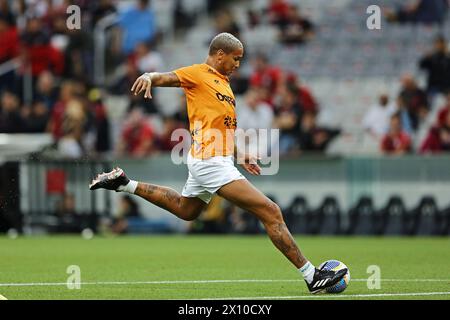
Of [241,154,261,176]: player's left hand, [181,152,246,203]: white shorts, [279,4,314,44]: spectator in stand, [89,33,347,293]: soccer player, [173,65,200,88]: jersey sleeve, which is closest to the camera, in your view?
[89,33,347,293]: soccer player

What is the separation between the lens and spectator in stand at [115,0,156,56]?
1079 inches

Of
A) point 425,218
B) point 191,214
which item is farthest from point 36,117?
point 191,214

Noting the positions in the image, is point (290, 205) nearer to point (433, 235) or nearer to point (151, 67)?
point (433, 235)

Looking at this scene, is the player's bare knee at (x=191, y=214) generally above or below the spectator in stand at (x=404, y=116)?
below

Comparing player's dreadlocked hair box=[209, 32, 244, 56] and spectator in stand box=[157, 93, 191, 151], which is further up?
player's dreadlocked hair box=[209, 32, 244, 56]

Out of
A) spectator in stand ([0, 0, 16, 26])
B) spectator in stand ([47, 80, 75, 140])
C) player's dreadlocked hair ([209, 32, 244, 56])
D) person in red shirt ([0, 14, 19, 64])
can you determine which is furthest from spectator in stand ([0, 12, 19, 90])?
player's dreadlocked hair ([209, 32, 244, 56])

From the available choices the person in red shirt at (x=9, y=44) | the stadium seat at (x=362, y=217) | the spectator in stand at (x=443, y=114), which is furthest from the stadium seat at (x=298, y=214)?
the person in red shirt at (x=9, y=44)

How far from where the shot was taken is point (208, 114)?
1062 centimetres

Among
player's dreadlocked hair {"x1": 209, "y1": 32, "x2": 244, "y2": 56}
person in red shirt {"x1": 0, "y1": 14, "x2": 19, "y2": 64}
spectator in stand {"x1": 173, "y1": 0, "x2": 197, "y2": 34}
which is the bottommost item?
player's dreadlocked hair {"x1": 209, "y1": 32, "x2": 244, "y2": 56}

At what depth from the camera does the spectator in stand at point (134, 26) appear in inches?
1079

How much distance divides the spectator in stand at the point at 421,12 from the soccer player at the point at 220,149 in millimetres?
15262

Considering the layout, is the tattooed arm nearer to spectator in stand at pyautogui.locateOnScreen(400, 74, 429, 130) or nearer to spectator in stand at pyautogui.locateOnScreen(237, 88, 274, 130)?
spectator in stand at pyautogui.locateOnScreen(237, 88, 274, 130)

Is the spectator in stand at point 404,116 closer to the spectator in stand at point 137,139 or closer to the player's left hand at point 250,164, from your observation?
the spectator in stand at point 137,139

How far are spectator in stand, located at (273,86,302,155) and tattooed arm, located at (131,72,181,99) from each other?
1208cm
